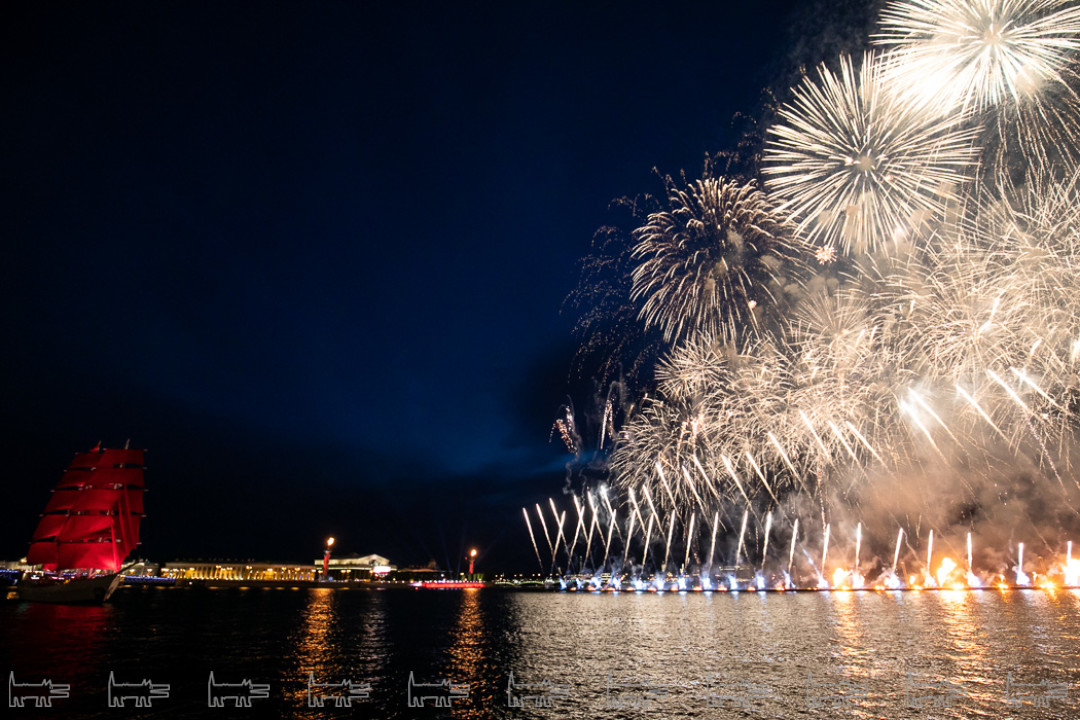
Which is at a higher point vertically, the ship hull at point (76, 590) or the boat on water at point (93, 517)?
the boat on water at point (93, 517)

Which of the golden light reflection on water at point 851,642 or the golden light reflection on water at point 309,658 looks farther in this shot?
the golden light reflection on water at point 851,642

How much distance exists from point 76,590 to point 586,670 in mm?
105878

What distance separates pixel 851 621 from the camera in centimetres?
4238

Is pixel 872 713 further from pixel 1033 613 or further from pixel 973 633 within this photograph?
pixel 1033 613

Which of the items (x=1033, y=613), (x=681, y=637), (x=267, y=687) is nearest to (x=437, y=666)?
(x=267, y=687)

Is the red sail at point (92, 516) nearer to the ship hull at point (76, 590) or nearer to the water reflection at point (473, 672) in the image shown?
the ship hull at point (76, 590)

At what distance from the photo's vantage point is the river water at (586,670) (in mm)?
16562

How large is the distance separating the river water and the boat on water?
90.0 m

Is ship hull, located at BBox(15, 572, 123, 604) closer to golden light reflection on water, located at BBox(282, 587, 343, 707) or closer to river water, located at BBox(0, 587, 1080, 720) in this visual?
river water, located at BBox(0, 587, 1080, 720)

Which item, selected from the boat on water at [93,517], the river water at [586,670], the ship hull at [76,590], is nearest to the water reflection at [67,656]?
the river water at [586,670]

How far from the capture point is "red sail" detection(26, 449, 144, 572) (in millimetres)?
113000

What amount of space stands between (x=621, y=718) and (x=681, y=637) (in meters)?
20.7

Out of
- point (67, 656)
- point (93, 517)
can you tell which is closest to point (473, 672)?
point (67, 656)

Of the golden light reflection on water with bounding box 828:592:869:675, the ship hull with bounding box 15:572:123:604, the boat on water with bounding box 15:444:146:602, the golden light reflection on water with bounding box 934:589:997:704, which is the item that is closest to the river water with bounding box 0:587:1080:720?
the golden light reflection on water with bounding box 934:589:997:704
